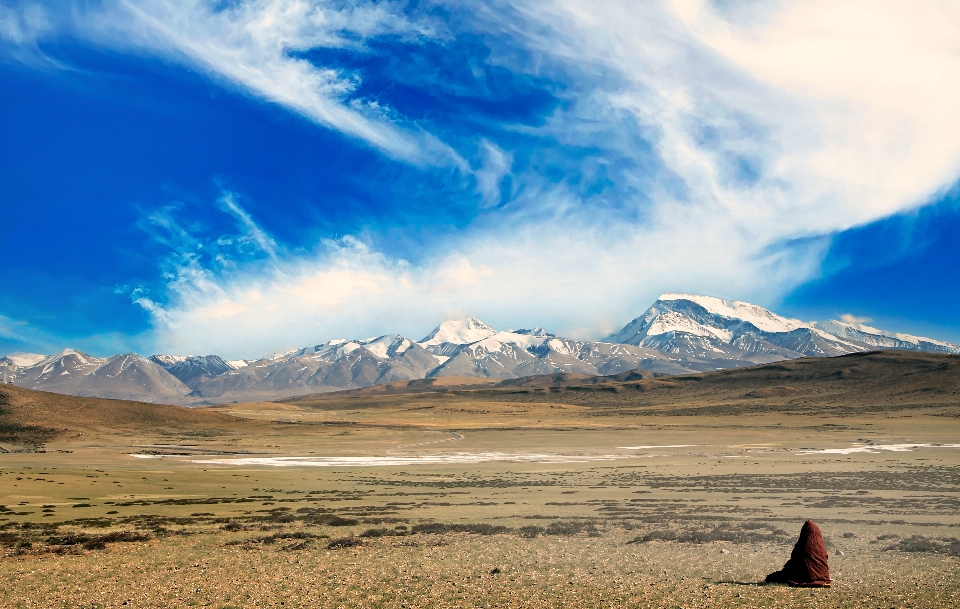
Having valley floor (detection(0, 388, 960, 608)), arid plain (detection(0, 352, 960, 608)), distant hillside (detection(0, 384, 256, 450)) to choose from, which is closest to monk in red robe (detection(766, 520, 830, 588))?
arid plain (detection(0, 352, 960, 608))

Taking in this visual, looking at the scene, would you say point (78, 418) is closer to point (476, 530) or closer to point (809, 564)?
point (476, 530)

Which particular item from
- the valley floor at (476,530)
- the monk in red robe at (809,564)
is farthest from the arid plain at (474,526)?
the monk in red robe at (809,564)

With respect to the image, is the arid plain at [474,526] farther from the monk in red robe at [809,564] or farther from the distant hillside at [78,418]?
the distant hillside at [78,418]

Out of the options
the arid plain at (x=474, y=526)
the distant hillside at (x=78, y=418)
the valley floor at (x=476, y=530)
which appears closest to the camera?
the valley floor at (x=476, y=530)

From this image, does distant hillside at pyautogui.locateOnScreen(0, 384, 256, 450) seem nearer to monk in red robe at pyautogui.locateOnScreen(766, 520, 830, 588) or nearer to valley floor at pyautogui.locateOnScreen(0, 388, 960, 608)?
valley floor at pyautogui.locateOnScreen(0, 388, 960, 608)

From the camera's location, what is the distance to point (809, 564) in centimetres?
1909

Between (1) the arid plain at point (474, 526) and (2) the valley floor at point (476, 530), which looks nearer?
(2) the valley floor at point (476, 530)

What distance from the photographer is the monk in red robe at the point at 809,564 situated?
19000 mm

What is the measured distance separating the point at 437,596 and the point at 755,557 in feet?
42.2

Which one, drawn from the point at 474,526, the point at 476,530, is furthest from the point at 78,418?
the point at 476,530

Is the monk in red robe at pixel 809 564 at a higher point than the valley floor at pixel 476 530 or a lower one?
higher

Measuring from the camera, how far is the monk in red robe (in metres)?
19.0

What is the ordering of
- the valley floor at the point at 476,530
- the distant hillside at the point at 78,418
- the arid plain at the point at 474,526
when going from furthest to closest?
the distant hillside at the point at 78,418 < the arid plain at the point at 474,526 < the valley floor at the point at 476,530

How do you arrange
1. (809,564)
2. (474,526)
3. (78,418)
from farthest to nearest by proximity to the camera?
(78,418) → (474,526) → (809,564)
